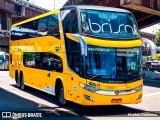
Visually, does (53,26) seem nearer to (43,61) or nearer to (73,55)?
(43,61)

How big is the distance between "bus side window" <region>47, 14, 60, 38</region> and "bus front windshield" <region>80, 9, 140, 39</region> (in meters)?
1.83

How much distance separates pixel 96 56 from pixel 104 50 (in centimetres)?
35

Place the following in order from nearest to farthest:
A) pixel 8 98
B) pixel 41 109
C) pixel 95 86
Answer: pixel 95 86
pixel 41 109
pixel 8 98

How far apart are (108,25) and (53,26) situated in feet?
9.40

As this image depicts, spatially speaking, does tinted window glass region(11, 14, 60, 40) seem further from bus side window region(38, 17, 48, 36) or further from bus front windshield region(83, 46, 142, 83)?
bus front windshield region(83, 46, 142, 83)

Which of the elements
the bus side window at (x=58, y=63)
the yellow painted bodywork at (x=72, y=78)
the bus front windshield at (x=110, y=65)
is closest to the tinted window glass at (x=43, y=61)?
the bus side window at (x=58, y=63)

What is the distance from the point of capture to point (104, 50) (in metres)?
11.1

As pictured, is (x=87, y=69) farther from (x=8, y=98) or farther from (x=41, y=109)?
(x=8, y=98)

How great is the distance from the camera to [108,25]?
11.6 metres

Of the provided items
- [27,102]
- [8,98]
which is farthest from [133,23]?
[8,98]

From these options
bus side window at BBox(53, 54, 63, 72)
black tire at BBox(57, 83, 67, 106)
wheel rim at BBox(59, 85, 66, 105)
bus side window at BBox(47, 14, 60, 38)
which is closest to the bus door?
bus side window at BBox(47, 14, 60, 38)

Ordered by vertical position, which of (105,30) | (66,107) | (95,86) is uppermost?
(105,30)

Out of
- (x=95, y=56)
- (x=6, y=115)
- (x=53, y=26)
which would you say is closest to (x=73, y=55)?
(x=95, y=56)

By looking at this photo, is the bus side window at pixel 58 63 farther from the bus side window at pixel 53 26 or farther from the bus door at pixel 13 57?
the bus door at pixel 13 57
